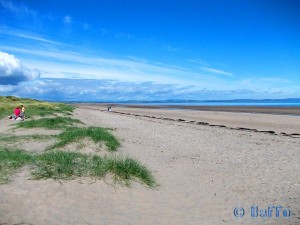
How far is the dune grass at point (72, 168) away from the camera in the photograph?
777 cm

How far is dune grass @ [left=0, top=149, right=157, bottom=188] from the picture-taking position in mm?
7766

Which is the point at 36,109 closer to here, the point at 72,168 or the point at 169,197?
the point at 72,168

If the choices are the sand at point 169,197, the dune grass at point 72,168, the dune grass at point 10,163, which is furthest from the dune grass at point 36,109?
the sand at point 169,197

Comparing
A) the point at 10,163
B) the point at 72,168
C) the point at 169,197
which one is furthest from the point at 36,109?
the point at 169,197

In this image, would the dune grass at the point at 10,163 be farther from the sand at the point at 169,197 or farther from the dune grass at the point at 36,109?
the dune grass at the point at 36,109

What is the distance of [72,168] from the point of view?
26.5 ft

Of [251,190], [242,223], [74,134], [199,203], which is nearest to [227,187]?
[251,190]

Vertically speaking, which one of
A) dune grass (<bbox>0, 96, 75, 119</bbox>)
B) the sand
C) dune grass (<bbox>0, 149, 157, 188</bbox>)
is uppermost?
dune grass (<bbox>0, 96, 75, 119</bbox>)

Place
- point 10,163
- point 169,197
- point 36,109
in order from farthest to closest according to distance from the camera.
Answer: point 36,109 → point 10,163 → point 169,197

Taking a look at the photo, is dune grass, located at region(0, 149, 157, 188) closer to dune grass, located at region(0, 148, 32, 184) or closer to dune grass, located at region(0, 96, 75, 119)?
dune grass, located at region(0, 148, 32, 184)

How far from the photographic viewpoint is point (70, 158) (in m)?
8.88

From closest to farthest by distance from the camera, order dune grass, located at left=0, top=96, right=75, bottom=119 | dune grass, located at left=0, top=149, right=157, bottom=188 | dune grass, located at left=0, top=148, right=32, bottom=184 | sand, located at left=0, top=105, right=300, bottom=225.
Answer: sand, located at left=0, top=105, right=300, bottom=225
dune grass, located at left=0, top=148, right=32, bottom=184
dune grass, located at left=0, top=149, right=157, bottom=188
dune grass, located at left=0, top=96, right=75, bottom=119

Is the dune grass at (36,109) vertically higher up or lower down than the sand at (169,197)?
higher up

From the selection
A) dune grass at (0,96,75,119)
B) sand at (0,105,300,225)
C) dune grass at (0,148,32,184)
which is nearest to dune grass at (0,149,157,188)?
dune grass at (0,148,32,184)
